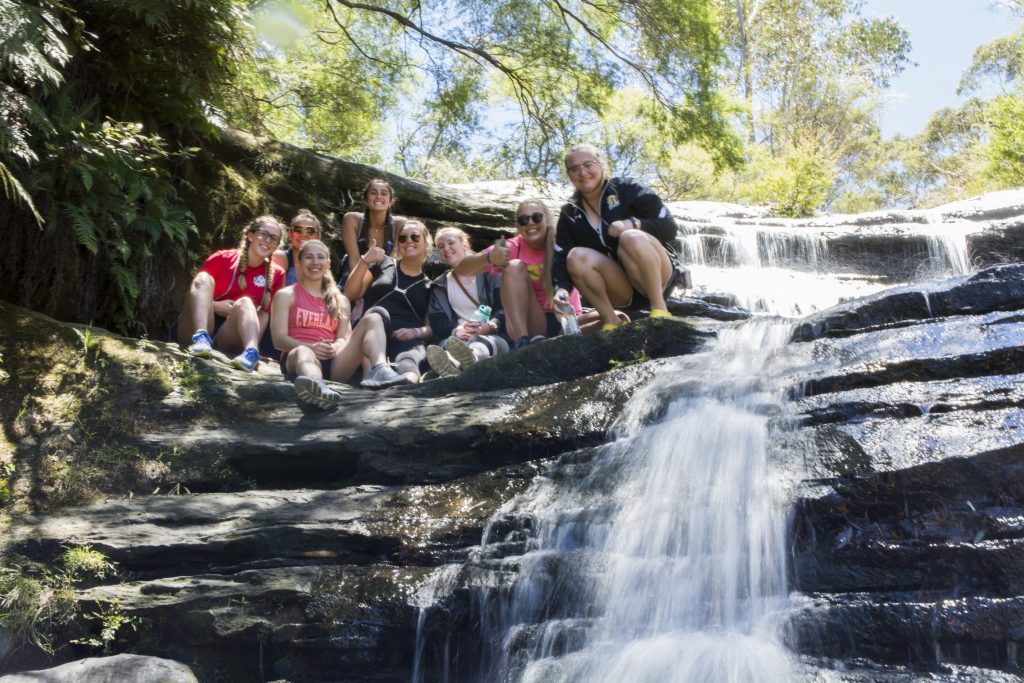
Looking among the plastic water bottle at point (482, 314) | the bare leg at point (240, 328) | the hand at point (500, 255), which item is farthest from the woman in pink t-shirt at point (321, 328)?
the hand at point (500, 255)

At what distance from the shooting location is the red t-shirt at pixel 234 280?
664cm

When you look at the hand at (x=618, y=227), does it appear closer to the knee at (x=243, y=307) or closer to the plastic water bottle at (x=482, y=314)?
the plastic water bottle at (x=482, y=314)

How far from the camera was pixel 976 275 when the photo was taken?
5551 mm

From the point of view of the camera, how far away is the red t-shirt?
261 inches

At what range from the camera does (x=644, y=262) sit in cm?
624

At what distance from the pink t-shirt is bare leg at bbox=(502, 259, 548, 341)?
0.05m

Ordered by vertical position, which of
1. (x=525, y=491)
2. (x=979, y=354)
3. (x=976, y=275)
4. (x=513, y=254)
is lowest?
(x=525, y=491)

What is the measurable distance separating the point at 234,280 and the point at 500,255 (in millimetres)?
1988

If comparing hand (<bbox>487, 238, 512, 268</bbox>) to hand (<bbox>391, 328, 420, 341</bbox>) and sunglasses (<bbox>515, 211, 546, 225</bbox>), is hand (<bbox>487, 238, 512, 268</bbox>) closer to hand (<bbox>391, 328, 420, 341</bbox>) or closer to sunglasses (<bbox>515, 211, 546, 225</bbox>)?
sunglasses (<bbox>515, 211, 546, 225</bbox>)

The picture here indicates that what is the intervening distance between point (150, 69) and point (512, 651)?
5.51 metres

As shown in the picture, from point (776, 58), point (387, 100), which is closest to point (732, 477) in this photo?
point (387, 100)

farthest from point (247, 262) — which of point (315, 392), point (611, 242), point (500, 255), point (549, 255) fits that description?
point (611, 242)

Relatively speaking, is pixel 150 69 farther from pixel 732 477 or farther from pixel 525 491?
pixel 732 477

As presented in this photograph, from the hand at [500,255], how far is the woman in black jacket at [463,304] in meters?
0.42
